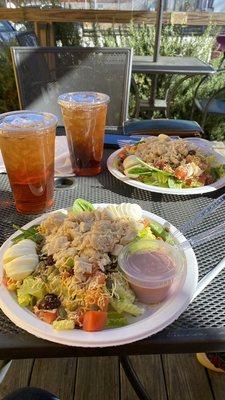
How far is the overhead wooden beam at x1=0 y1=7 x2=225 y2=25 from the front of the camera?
3.65m

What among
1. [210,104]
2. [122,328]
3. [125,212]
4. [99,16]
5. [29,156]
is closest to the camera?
[122,328]

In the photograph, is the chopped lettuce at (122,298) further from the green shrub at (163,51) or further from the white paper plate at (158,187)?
the green shrub at (163,51)

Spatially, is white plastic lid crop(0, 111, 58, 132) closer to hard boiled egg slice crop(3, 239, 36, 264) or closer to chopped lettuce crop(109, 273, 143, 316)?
hard boiled egg slice crop(3, 239, 36, 264)

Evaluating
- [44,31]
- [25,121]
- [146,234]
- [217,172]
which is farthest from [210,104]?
[146,234]

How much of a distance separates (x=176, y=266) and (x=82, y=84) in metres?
1.67

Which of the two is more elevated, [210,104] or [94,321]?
[94,321]

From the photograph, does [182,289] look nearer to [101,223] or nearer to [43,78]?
[101,223]

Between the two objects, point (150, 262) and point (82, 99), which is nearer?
point (150, 262)

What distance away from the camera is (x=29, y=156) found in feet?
2.99

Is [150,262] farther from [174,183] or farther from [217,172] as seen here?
[217,172]

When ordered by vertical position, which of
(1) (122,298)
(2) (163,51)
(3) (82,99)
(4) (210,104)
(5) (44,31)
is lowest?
(4) (210,104)

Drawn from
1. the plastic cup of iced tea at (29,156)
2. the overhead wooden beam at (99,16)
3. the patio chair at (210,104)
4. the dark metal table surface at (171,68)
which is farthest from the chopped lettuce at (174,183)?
the overhead wooden beam at (99,16)

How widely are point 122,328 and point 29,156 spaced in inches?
20.5

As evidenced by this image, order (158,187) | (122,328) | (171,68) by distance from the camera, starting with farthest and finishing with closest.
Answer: (171,68) < (158,187) < (122,328)
